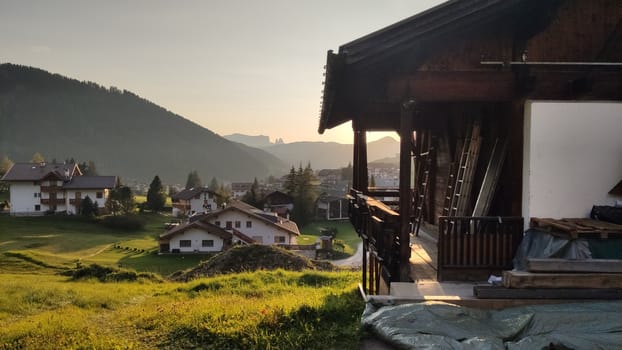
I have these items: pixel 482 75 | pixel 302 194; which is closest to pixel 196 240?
pixel 302 194

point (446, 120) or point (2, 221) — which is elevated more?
point (446, 120)

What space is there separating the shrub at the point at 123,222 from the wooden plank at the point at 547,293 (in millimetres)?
62674

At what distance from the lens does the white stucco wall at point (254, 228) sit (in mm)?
54250

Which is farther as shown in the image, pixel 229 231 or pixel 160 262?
pixel 229 231

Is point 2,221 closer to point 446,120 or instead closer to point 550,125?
point 446,120

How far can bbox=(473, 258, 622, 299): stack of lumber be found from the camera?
590 centimetres

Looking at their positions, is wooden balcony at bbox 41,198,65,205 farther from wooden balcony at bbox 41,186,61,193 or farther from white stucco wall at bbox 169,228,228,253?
white stucco wall at bbox 169,228,228,253

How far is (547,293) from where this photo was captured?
5.91 metres

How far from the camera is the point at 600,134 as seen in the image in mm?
7113

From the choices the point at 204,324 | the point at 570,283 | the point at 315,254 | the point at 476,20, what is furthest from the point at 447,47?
the point at 315,254

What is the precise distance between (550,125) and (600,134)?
2.72ft

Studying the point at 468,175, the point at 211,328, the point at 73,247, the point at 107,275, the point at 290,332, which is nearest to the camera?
the point at 290,332

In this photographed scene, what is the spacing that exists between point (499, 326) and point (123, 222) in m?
64.0

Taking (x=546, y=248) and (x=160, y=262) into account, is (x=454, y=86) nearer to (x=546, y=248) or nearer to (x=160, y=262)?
(x=546, y=248)
